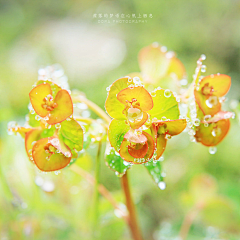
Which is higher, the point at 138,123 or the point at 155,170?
the point at 138,123

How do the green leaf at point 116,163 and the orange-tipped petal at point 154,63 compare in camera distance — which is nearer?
the green leaf at point 116,163

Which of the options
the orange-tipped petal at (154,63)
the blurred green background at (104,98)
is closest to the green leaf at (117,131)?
the orange-tipped petal at (154,63)

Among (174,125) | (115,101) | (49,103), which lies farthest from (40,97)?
(174,125)

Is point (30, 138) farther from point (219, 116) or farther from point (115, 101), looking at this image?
point (219, 116)

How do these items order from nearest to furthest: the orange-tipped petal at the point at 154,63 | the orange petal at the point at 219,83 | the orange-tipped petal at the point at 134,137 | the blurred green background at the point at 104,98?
the orange-tipped petal at the point at 134,137
the orange petal at the point at 219,83
the orange-tipped petal at the point at 154,63
the blurred green background at the point at 104,98

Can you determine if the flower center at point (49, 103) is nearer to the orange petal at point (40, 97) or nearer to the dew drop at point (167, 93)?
the orange petal at point (40, 97)

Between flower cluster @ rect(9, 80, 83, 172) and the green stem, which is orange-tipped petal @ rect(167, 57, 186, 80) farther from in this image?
flower cluster @ rect(9, 80, 83, 172)
